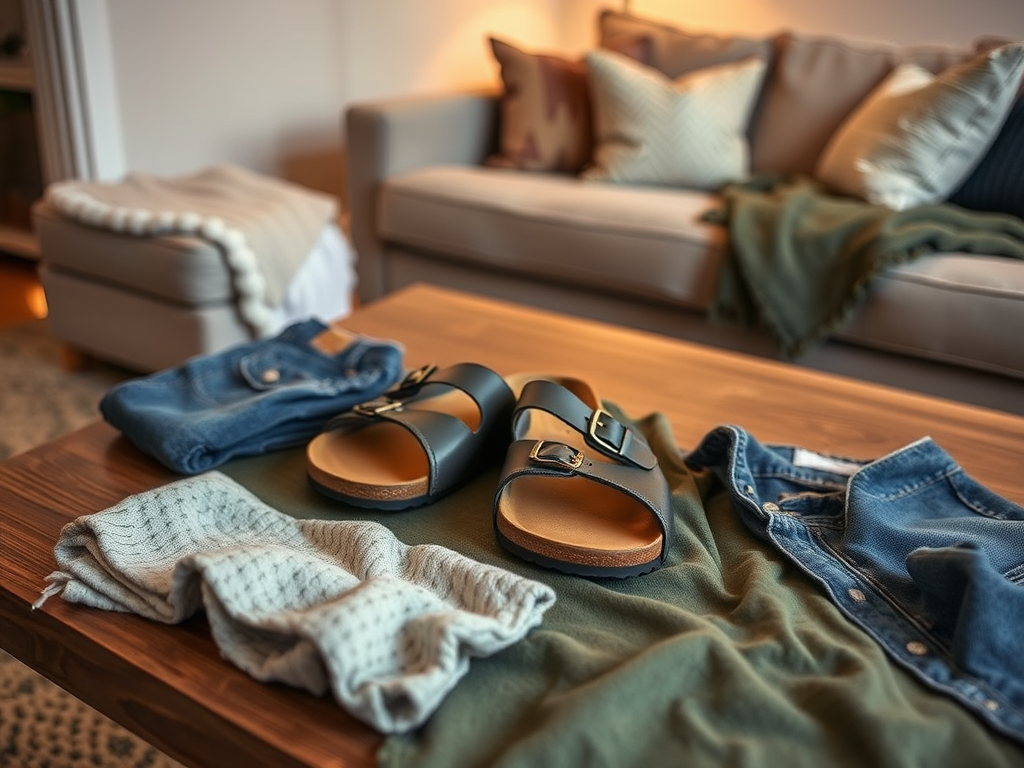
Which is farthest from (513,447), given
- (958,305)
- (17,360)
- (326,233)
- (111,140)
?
(111,140)

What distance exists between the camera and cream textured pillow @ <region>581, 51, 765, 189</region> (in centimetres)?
189

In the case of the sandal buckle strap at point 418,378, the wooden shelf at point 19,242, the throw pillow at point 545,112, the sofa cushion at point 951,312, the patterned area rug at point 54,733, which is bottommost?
the patterned area rug at point 54,733

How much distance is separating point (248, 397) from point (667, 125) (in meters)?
1.28

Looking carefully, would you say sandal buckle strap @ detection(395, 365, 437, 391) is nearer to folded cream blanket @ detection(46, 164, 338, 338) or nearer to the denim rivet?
the denim rivet

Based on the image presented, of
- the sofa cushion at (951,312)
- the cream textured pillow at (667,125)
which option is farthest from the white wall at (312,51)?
the sofa cushion at (951,312)

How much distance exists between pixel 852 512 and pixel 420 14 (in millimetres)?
2253

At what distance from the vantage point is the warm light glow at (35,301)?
2.12 metres

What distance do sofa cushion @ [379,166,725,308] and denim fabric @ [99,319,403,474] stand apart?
768mm

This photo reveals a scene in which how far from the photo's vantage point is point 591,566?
660 mm

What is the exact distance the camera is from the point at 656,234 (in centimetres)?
163

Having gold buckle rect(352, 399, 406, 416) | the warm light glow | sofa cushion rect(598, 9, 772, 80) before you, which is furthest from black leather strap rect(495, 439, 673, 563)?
the warm light glow

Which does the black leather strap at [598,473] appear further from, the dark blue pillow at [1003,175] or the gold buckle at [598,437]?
the dark blue pillow at [1003,175]

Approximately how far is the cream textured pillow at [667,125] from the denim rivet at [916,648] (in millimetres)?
1463

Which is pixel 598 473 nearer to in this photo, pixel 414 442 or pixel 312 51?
pixel 414 442
